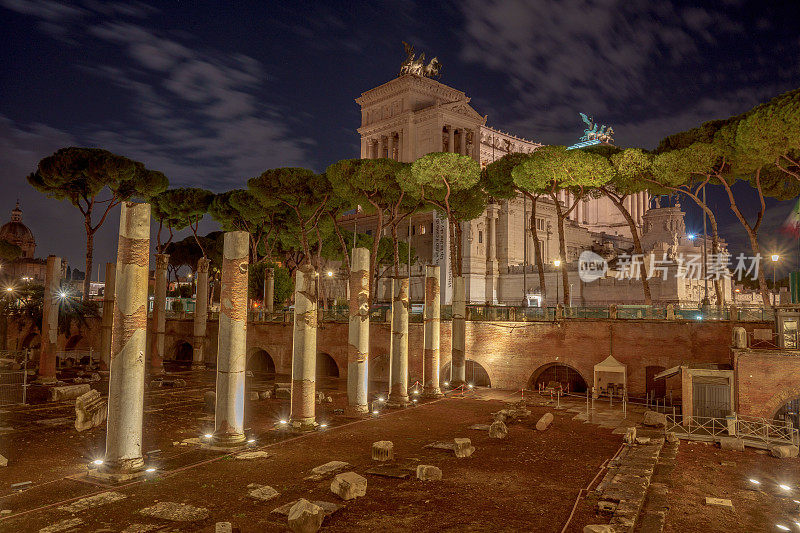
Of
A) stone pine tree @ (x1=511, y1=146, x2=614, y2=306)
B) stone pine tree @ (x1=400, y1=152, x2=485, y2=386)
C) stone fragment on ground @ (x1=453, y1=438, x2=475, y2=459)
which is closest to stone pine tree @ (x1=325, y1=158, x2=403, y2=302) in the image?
stone pine tree @ (x1=400, y1=152, x2=485, y2=386)

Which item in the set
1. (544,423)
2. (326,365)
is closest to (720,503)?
(544,423)

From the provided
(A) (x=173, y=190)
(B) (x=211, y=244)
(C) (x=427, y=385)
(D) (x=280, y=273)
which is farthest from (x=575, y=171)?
(B) (x=211, y=244)

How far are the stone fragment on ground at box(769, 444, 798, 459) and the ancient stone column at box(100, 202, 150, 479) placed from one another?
52.5 ft

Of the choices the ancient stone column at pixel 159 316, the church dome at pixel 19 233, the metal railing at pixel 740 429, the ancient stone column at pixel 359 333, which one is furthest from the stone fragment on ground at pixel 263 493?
the church dome at pixel 19 233

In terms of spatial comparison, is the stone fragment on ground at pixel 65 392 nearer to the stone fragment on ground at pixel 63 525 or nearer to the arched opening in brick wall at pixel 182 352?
the stone fragment on ground at pixel 63 525

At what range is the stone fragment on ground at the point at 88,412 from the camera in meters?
15.7

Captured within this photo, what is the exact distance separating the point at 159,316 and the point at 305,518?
25251 millimetres

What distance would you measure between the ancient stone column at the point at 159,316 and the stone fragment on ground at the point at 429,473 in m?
21.3

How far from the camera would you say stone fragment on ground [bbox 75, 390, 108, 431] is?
51.6ft

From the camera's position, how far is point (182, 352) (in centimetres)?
3962

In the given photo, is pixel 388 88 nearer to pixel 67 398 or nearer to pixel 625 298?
pixel 625 298

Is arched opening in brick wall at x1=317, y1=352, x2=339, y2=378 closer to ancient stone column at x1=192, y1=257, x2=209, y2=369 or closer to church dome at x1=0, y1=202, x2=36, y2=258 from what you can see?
ancient stone column at x1=192, y1=257, x2=209, y2=369

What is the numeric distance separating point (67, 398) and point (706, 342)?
25205mm

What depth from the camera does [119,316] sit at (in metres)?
11.2
